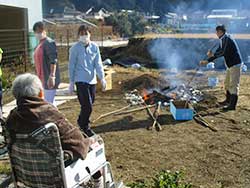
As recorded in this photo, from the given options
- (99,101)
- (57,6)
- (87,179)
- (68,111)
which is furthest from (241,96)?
(57,6)

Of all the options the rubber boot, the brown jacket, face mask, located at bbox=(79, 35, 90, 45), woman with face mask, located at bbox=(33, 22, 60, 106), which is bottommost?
the rubber boot

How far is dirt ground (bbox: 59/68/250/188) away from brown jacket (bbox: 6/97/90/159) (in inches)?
69.7

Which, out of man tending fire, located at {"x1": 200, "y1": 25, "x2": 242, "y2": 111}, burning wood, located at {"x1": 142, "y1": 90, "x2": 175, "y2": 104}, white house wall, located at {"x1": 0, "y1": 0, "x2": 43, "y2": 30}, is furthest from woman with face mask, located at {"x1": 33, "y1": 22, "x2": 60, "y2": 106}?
white house wall, located at {"x1": 0, "y1": 0, "x2": 43, "y2": 30}

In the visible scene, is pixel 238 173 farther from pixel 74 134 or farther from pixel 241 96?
pixel 241 96

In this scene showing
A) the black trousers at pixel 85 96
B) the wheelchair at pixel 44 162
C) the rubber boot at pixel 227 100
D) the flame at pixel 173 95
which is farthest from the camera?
the flame at pixel 173 95

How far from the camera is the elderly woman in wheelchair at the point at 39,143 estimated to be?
9.84ft

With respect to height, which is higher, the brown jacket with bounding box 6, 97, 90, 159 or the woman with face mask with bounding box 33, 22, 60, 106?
the woman with face mask with bounding box 33, 22, 60, 106

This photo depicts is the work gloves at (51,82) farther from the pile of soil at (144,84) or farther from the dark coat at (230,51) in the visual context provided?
the pile of soil at (144,84)

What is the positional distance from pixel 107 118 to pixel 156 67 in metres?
9.69

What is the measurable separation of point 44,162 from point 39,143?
7.1 inches

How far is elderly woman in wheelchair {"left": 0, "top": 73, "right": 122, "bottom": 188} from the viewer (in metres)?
3.00

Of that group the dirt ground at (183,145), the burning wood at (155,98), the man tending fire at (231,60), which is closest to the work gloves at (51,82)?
the dirt ground at (183,145)

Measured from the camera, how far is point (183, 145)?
19.8 feet

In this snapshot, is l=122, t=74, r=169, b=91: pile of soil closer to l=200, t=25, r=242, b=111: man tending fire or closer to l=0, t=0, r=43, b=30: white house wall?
l=200, t=25, r=242, b=111: man tending fire
